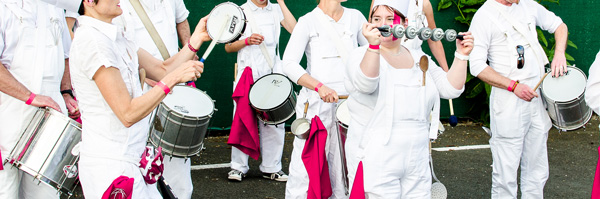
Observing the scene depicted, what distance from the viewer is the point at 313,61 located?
5.36 metres

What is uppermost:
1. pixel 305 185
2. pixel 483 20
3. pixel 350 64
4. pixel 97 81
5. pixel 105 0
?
pixel 483 20

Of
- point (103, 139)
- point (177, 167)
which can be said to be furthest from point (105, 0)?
point (177, 167)

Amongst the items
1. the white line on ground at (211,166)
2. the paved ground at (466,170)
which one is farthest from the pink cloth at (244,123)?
the white line on ground at (211,166)

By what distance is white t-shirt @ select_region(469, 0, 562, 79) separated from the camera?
5457 millimetres

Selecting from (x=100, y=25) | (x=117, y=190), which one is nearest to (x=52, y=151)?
(x=117, y=190)

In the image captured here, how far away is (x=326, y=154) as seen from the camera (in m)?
5.30

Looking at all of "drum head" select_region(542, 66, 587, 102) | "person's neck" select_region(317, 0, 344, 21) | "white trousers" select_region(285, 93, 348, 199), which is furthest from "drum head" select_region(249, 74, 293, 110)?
"drum head" select_region(542, 66, 587, 102)

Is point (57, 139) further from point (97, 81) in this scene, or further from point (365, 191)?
point (365, 191)

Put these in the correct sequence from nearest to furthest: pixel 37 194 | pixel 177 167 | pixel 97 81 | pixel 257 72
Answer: pixel 97 81, pixel 37 194, pixel 177 167, pixel 257 72

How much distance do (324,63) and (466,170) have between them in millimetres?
2610

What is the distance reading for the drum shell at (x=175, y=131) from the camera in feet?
15.2

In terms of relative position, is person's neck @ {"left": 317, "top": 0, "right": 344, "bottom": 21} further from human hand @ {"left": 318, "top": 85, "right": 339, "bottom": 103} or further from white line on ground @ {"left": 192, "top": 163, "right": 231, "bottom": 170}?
white line on ground @ {"left": 192, "top": 163, "right": 231, "bottom": 170}

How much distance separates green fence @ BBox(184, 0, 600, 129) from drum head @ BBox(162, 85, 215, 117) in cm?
342

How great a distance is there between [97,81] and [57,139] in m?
0.76
